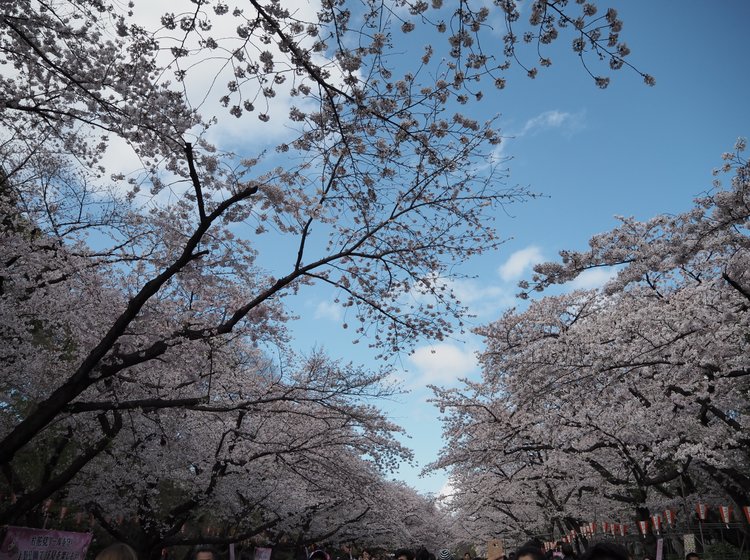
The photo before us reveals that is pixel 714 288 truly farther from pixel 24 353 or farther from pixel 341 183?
pixel 24 353

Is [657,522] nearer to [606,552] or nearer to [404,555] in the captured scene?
[404,555]

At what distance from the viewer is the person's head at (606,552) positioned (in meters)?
2.83

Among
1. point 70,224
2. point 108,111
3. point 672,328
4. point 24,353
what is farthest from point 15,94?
point 672,328

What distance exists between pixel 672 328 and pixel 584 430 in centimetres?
506

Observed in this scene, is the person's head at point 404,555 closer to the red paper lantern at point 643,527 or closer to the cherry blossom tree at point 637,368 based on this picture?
the cherry blossom tree at point 637,368

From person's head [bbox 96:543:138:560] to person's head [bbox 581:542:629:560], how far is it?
2339 mm

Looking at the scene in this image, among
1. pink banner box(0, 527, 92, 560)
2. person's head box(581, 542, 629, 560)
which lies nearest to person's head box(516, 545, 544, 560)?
person's head box(581, 542, 629, 560)

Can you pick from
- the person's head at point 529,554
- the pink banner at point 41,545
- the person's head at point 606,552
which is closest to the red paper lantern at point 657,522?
the pink banner at point 41,545

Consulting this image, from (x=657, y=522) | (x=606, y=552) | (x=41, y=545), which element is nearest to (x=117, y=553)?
(x=606, y=552)

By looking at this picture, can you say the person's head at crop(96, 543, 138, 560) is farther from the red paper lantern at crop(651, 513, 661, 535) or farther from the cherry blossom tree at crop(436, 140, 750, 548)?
the red paper lantern at crop(651, 513, 661, 535)

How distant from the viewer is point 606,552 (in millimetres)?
2865

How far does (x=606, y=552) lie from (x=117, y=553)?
2469 millimetres

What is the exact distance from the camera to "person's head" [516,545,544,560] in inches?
126

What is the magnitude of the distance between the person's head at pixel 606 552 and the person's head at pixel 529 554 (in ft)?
1.14
